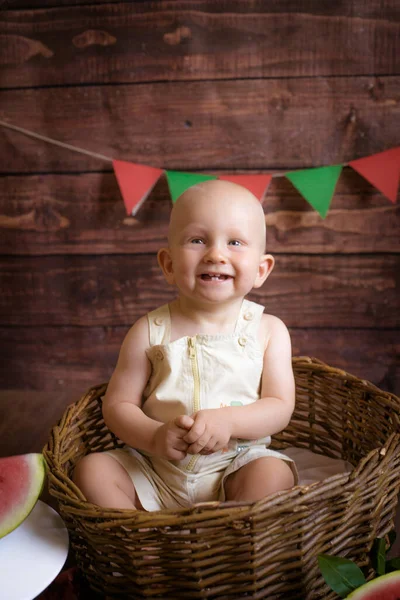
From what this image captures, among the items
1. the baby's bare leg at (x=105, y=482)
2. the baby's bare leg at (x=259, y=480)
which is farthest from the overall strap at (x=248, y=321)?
the baby's bare leg at (x=105, y=482)

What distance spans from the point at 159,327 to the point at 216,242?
22 centimetres

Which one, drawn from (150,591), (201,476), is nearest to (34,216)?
(201,476)

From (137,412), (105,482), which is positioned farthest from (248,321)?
(105,482)

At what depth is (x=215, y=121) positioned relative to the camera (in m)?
1.68

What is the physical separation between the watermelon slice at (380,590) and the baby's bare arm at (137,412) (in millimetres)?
341

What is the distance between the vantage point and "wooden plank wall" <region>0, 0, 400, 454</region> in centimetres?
162

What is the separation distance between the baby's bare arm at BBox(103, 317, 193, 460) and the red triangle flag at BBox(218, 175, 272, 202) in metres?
0.58

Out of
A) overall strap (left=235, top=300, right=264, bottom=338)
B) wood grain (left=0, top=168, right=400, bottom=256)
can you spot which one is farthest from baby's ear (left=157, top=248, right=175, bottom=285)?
wood grain (left=0, top=168, right=400, bottom=256)

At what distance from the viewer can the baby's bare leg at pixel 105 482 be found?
1067 millimetres

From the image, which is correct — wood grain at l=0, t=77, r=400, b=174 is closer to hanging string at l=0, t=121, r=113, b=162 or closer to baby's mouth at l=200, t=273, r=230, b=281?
hanging string at l=0, t=121, r=113, b=162

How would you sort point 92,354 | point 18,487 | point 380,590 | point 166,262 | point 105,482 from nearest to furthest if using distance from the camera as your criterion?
point 380,590, point 18,487, point 105,482, point 166,262, point 92,354

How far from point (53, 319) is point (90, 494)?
2.92ft

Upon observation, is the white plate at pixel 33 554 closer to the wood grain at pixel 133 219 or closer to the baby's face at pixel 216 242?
the baby's face at pixel 216 242

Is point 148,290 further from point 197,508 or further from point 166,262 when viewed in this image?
point 197,508
